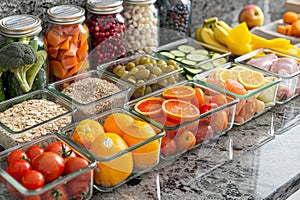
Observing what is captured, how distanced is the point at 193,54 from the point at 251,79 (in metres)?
0.25

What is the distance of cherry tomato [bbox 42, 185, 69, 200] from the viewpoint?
96cm

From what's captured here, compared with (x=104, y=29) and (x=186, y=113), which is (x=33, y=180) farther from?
(x=104, y=29)

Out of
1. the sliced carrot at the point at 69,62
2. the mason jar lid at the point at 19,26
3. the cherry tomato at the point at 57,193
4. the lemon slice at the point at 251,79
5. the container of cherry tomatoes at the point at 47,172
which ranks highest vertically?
the mason jar lid at the point at 19,26

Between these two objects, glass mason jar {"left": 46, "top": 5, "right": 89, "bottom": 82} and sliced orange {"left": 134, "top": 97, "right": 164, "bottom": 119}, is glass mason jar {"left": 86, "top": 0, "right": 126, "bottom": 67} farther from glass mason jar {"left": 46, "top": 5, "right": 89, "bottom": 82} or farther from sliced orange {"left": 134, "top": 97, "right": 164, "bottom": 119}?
sliced orange {"left": 134, "top": 97, "right": 164, "bottom": 119}

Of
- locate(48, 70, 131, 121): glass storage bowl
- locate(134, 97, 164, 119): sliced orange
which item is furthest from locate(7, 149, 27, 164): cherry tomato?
locate(134, 97, 164, 119): sliced orange

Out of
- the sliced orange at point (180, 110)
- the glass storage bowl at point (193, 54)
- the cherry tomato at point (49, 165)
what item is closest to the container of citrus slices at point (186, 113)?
the sliced orange at point (180, 110)

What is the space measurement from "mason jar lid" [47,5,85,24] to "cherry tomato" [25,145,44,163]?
1.35ft

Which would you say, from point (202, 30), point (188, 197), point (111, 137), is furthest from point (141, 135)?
point (202, 30)

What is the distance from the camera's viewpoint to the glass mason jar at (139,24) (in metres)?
1.50

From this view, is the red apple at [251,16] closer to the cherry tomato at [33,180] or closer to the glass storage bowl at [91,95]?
the glass storage bowl at [91,95]

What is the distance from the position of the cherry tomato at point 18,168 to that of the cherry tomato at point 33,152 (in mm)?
45

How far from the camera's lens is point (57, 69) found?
1387 mm

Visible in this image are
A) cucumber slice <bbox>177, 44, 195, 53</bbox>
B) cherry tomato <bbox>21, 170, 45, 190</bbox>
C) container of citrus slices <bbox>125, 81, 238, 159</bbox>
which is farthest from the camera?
cucumber slice <bbox>177, 44, 195, 53</bbox>

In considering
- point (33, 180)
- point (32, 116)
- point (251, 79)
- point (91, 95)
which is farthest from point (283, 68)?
point (33, 180)
